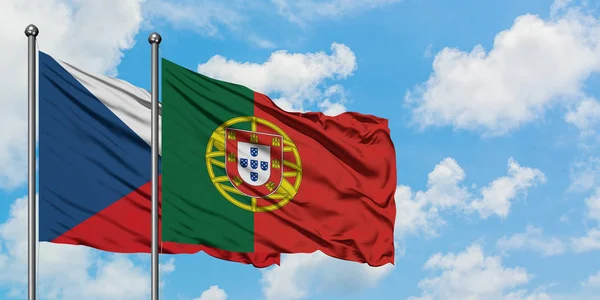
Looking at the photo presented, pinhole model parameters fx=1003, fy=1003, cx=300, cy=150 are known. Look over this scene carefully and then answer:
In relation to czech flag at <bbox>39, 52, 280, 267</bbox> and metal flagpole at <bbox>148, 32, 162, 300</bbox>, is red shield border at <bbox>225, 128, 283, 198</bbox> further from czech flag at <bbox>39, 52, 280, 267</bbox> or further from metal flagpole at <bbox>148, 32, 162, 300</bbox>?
metal flagpole at <bbox>148, 32, 162, 300</bbox>

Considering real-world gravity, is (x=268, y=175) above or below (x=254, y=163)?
below

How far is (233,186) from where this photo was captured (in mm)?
17188

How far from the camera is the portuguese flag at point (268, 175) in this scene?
16.5 meters

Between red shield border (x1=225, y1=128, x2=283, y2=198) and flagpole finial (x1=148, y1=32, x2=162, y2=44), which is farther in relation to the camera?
red shield border (x1=225, y1=128, x2=283, y2=198)

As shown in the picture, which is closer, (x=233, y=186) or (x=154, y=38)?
(x=154, y=38)

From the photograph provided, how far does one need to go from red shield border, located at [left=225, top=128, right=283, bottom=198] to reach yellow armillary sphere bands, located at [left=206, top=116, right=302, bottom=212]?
0.25ft

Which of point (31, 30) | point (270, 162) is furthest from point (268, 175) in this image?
point (31, 30)

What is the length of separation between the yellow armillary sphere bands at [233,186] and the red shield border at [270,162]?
75 millimetres

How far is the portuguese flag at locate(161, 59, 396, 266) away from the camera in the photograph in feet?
54.2

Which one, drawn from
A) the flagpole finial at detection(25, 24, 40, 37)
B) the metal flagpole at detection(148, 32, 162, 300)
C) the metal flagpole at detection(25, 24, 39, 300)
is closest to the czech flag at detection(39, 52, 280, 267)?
the flagpole finial at detection(25, 24, 40, 37)

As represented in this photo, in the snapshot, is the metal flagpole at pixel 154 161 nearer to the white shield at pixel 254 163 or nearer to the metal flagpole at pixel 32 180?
the metal flagpole at pixel 32 180

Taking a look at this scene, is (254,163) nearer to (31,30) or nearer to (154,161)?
(154,161)

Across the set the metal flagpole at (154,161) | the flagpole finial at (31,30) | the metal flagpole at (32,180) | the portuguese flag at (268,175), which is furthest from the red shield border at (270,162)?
the flagpole finial at (31,30)

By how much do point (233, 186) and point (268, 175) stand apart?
2.78 ft
